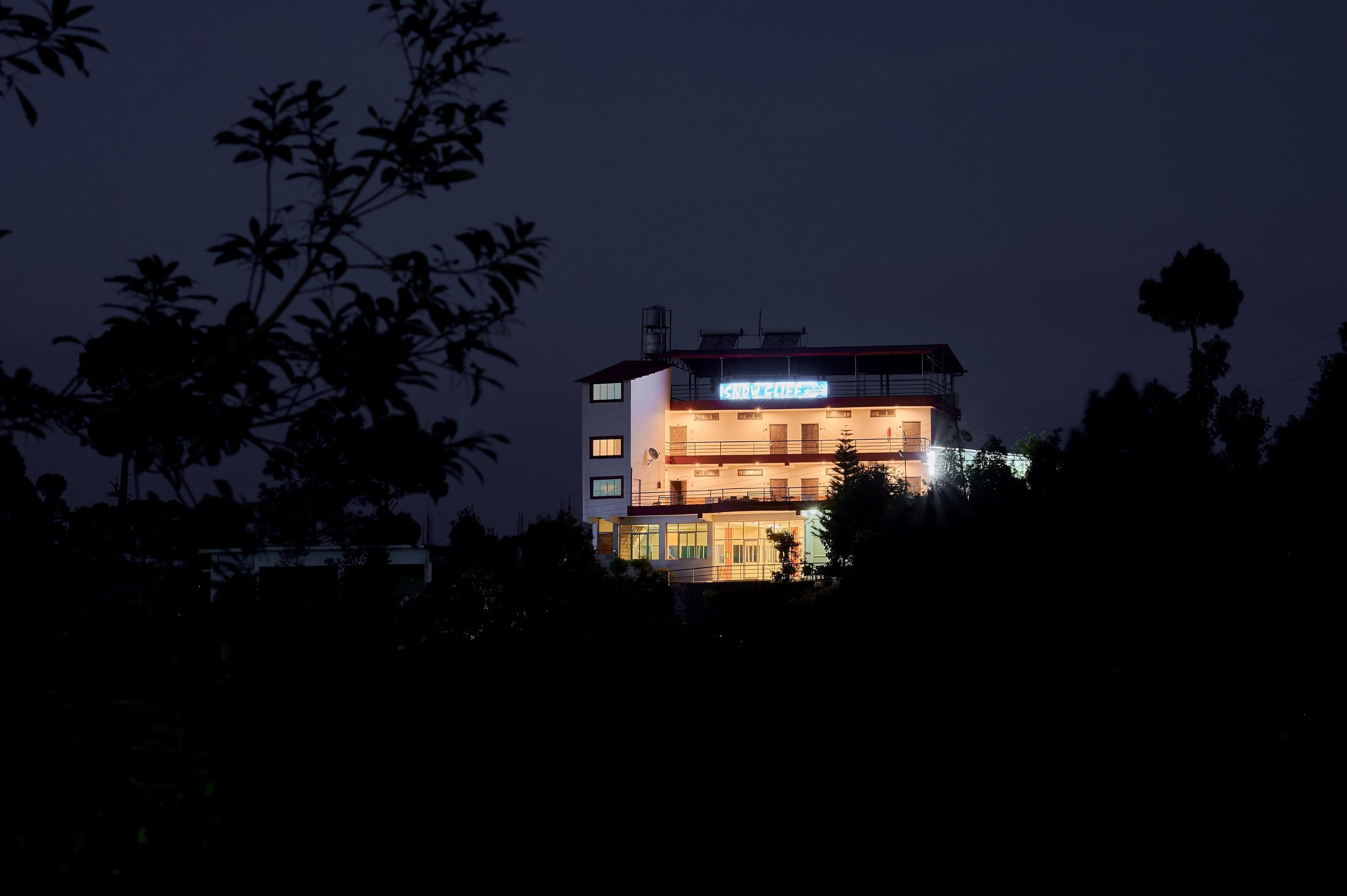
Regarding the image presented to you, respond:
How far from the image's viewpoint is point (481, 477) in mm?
4984

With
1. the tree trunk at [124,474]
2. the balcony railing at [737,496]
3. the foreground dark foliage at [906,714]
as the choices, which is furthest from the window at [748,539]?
the tree trunk at [124,474]

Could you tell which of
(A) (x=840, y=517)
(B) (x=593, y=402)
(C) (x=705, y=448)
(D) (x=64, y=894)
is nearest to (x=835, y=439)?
(C) (x=705, y=448)

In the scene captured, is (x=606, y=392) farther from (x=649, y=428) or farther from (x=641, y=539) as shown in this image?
(x=641, y=539)

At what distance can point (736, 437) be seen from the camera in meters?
69.4

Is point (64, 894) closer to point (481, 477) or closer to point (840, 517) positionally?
point (481, 477)

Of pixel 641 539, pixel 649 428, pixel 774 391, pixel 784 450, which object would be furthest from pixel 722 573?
pixel 774 391

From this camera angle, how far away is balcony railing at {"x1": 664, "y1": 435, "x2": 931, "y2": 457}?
2692 inches

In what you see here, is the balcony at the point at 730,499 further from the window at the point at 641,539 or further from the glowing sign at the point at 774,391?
the glowing sign at the point at 774,391

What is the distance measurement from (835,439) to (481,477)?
64357 millimetres

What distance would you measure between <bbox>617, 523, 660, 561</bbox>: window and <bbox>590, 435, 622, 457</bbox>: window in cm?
396

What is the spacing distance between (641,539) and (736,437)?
8787 millimetres

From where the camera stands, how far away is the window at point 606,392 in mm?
64062

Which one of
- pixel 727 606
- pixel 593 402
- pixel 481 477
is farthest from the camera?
pixel 593 402

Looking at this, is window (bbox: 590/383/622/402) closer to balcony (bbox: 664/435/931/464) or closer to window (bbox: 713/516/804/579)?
balcony (bbox: 664/435/931/464)
